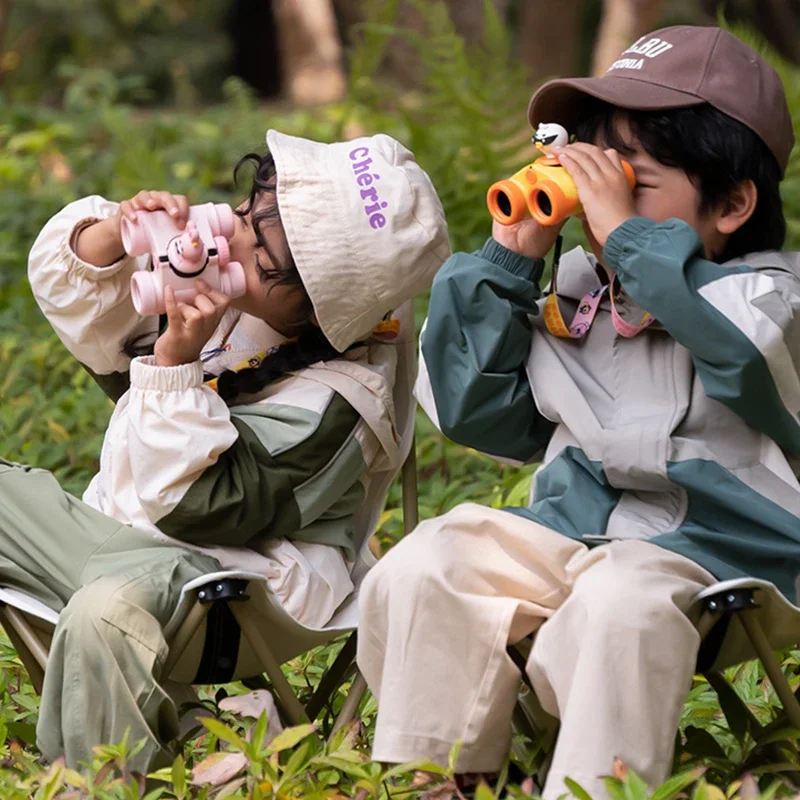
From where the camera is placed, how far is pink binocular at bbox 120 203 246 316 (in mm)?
2449

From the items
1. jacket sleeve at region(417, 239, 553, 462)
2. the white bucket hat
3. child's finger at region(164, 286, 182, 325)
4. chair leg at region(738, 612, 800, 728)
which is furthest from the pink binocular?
chair leg at region(738, 612, 800, 728)

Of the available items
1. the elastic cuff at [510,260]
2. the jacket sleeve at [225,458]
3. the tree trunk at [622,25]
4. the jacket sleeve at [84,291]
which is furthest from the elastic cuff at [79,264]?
the tree trunk at [622,25]

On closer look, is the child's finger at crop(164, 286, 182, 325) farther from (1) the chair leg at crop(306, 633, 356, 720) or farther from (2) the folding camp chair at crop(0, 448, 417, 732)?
(1) the chair leg at crop(306, 633, 356, 720)

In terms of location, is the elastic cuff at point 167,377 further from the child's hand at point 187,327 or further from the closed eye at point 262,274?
the closed eye at point 262,274

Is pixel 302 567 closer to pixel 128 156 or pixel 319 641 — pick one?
pixel 319 641

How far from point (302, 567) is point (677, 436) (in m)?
0.71

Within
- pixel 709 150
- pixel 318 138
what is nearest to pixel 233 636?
pixel 709 150

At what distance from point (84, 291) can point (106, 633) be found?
0.69 m

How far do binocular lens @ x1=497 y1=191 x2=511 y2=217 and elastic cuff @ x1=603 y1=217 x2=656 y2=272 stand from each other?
241mm

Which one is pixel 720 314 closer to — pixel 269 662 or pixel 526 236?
pixel 526 236

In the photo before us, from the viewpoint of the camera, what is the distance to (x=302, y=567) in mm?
2574

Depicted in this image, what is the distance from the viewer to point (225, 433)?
2.43 metres

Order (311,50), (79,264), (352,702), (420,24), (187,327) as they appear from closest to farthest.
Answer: (187,327) → (352,702) → (79,264) → (420,24) → (311,50)

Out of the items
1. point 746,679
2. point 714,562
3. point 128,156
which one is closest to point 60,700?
point 714,562
